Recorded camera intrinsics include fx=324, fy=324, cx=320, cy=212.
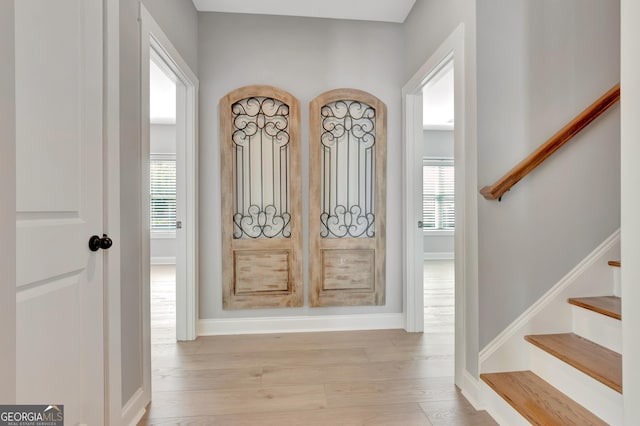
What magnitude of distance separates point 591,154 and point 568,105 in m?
0.30

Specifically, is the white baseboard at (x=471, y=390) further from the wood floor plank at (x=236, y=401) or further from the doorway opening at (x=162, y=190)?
the doorway opening at (x=162, y=190)

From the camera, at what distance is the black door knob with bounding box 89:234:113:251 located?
50.8 inches

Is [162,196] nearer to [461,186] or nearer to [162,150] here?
[162,150]

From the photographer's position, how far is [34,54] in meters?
1.01

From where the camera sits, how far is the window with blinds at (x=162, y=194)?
6.66 m

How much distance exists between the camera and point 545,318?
1.75 metres

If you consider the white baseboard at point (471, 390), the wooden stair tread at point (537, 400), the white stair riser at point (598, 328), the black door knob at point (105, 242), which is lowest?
the white baseboard at point (471, 390)

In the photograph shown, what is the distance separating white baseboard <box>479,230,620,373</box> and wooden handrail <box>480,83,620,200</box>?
0.63m

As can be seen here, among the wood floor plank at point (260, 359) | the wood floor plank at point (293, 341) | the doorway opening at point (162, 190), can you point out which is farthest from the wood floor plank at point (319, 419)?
the doorway opening at point (162, 190)

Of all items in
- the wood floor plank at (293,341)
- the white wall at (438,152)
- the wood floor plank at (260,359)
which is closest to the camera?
the wood floor plank at (260,359)

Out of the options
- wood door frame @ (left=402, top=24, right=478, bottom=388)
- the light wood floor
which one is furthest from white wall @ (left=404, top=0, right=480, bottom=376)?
the light wood floor

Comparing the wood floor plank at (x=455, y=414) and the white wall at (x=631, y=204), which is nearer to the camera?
the white wall at (x=631, y=204)

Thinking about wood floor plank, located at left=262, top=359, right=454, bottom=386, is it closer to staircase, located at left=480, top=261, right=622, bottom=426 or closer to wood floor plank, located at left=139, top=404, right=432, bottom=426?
wood floor plank, located at left=139, top=404, right=432, bottom=426

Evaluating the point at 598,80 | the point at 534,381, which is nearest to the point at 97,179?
the point at 534,381
